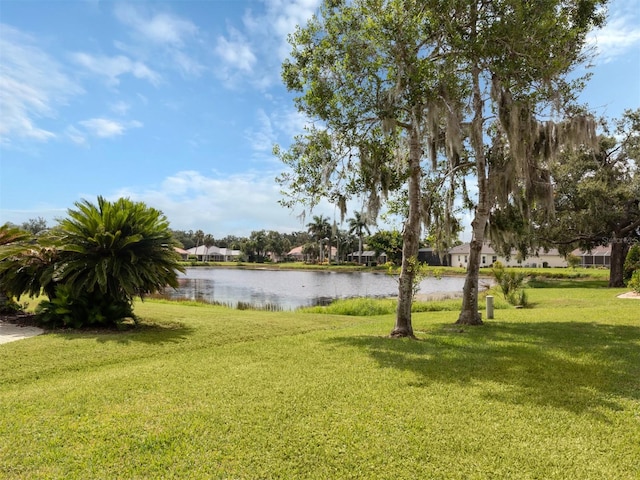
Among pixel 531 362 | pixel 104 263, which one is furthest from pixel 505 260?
pixel 104 263

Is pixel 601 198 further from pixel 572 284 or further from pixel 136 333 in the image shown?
pixel 136 333

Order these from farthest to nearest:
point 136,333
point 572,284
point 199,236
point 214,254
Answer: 1. point 199,236
2. point 214,254
3. point 572,284
4. point 136,333

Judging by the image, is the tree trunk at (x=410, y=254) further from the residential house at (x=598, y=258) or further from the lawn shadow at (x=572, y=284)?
the residential house at (x=598, y=258)

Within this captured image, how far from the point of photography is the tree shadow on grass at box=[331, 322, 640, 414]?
4.67 meters

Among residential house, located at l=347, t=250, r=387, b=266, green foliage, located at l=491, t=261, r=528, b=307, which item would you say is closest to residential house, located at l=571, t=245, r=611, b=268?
residential house, located at l=347, t=250, r=387, b=266

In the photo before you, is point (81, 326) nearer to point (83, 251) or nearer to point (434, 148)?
point (83, 251)

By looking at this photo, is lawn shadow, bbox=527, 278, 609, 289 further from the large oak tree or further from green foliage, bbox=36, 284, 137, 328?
green foliage, bbox=36, 284, 137, 328

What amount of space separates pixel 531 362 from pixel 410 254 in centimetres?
311

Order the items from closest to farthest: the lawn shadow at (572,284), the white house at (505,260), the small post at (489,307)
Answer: the small post at (489,307) < the lawn shadow at (572,284) < the white house at (505,260)

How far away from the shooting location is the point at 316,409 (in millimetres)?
4148

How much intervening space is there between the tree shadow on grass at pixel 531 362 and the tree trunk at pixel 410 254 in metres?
0.51

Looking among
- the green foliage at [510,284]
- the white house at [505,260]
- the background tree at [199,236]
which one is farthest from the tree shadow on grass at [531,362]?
the background tree at [199,236]

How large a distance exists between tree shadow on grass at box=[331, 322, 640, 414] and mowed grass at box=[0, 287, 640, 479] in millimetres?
35

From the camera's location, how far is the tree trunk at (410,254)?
8492 millimetres
